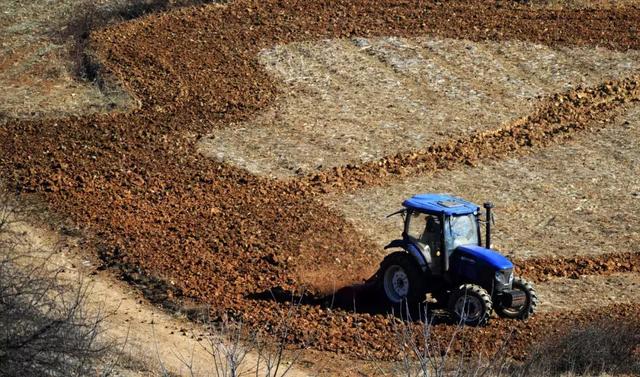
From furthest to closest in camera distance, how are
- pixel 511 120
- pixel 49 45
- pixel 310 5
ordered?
pixel 310 5, pixel 49 45, pixel 511 120

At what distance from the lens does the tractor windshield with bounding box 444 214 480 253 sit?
58.6 feet

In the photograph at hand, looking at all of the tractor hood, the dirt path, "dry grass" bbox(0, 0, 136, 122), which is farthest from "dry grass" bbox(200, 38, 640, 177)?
the tractor hood

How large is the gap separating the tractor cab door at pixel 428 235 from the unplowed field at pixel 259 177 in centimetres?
114

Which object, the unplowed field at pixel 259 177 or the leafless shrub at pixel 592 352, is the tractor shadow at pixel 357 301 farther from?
the leafless shrub at pixel 592 352

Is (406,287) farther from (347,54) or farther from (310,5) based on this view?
(310,5)

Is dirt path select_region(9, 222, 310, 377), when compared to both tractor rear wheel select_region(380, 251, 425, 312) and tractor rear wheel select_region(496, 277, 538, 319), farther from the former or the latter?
tractor rear wheel select_region(496, 277, 538, 319)

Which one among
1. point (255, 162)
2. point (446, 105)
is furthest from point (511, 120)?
point (255, 162)

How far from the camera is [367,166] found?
81.9 ft

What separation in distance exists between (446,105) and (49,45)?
11.0 metres

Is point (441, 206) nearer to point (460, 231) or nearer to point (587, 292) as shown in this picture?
point (460, 231)

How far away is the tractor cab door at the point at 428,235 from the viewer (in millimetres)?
17953

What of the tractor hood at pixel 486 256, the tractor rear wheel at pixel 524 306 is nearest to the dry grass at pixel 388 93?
the tractor hood at pixel 486 256

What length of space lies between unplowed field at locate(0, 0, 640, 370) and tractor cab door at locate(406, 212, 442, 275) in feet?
3.73

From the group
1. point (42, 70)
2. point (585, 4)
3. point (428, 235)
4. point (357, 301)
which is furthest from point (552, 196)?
point (42, 70)
